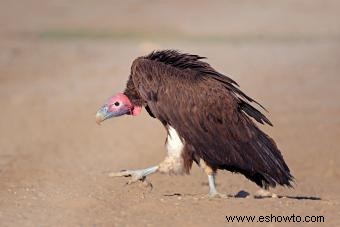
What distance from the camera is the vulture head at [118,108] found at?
28.6 feet

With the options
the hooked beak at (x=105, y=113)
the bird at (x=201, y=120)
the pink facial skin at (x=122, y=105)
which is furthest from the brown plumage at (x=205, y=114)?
the hooked beak at (x=105, y=113)

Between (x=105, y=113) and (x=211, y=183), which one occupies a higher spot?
(x=105, y=113)

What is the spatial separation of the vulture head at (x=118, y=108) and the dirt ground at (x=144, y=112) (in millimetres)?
721

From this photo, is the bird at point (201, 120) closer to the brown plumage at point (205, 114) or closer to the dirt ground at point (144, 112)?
the brown plumage at point (205, 114)

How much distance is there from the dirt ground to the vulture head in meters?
0.72

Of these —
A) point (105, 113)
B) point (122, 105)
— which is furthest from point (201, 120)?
point (105, 113)

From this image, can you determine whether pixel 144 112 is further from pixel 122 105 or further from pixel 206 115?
pixel 206 115

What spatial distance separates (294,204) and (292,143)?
5.63m

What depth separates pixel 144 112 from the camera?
16.7 metres

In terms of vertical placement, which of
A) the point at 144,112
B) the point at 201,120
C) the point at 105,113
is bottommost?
the point at 201,120

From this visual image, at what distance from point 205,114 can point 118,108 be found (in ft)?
3.46

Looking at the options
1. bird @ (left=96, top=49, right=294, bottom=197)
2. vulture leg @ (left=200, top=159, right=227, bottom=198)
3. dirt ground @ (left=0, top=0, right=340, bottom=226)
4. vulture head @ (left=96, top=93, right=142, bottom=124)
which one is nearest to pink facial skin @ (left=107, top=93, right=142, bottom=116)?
vulture head @ (left=96, top=93, right=142, bottom=124)

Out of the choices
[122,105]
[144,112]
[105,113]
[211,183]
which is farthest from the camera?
[144,112]

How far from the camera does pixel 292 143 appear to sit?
44.9 ft
